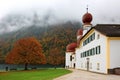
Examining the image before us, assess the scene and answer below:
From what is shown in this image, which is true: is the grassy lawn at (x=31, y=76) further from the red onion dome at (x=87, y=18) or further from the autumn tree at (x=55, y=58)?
the autumn tree at (x=55, y=58)

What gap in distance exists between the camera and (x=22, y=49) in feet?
194

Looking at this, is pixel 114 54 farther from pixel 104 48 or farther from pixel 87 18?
pixel 87 18

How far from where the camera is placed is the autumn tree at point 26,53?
58781 mm

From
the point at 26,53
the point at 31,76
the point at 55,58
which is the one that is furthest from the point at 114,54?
the point at 55,58

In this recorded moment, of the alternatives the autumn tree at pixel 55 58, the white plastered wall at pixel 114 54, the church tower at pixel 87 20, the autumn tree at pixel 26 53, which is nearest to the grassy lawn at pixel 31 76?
the white plastered wall at pixel 114 54

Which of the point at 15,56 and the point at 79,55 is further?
the point at 79,55

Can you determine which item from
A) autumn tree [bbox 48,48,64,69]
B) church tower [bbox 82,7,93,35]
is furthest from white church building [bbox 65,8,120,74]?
autumn tree [bbox 48,48,64,69]

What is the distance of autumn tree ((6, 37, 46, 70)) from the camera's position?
5878cm

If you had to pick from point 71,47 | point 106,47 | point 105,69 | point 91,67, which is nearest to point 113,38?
point 106,47

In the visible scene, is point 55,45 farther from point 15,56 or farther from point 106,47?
point 106,47

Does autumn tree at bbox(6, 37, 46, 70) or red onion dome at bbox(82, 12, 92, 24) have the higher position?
red onion dome at bbox(82, 12, 92, 24)

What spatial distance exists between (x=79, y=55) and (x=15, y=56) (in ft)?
54.2

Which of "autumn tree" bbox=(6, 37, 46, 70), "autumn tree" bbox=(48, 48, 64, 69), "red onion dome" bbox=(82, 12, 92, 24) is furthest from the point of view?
"autumn tree" bbox=(48, 48, 64, 69)

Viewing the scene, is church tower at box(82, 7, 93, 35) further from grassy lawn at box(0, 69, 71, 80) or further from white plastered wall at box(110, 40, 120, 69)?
white plastered wall at box(110, 40, 120, 69)
